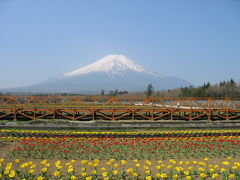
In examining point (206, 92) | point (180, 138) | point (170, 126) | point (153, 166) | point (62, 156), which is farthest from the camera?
point (206, 92)

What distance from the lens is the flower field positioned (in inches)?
249

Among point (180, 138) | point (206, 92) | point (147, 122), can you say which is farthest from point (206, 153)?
point (206, 92)

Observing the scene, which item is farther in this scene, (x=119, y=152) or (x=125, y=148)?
(x=125, y=148)

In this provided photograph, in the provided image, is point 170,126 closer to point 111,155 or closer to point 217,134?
point 217,134

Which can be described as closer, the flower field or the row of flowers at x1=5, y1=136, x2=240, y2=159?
the flower field

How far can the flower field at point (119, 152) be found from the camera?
6312mm

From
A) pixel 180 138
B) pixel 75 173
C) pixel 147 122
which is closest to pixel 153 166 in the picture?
pixel 75 173

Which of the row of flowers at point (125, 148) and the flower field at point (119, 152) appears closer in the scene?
the flower field at point (119, 152)

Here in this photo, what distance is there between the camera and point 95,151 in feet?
26.6

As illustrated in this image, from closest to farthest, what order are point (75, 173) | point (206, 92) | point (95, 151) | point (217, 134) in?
1. point (75, 173)
2. point (95, 151)
3. point (217, 134)
4. point (206, 92)

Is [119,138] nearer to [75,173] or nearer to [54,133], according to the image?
[54,133]

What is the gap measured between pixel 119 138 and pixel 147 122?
11.7ft

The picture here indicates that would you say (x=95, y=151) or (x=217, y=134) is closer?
(x=95, y=151)

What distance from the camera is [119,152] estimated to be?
8.00 metres
